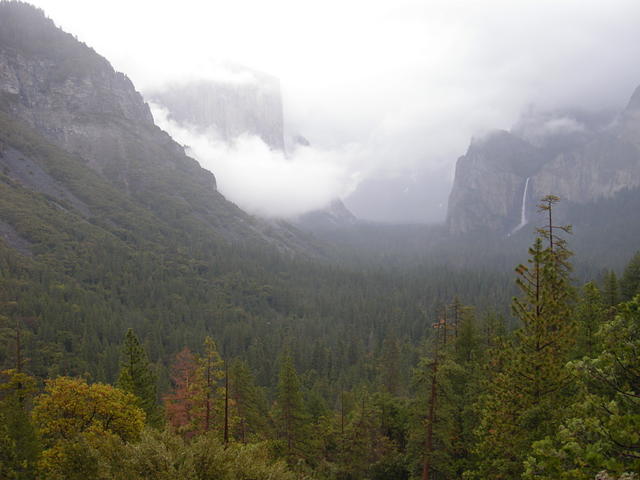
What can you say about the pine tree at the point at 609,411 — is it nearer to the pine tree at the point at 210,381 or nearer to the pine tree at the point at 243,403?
the pine tree at the point at 210,381

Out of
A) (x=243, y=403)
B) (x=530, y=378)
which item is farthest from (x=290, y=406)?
(x=530, y=378)

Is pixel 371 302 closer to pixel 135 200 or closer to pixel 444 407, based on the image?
pixel 444 407

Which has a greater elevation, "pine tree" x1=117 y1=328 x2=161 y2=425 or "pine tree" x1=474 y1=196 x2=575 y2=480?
"pine tree" x1=474 y1=196 x2=575 y2=480

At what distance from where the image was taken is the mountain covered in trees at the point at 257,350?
14.9m

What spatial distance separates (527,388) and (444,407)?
5646mm

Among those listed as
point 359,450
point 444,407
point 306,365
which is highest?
point 444,407

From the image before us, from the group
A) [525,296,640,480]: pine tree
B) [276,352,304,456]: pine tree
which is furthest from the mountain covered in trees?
[276,352,304,456]: pine tree

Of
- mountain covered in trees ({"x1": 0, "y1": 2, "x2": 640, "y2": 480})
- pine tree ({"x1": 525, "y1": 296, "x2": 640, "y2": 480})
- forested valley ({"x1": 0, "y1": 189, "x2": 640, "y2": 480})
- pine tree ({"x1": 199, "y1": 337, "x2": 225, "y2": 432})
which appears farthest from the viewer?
pine tree ({"x1": 199, "y1": 337, "x2": 225, "y2": 432})

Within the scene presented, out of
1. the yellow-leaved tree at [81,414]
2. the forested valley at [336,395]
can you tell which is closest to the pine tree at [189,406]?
the forested valley at [336,395]

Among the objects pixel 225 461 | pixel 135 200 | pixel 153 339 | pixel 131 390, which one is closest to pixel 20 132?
pixel 135 200

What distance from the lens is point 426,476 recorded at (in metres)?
20.5

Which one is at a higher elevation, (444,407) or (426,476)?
(444,407)

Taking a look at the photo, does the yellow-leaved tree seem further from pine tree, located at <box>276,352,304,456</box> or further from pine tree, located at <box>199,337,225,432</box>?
pine tree, located at <box>276,352,304,456</box>

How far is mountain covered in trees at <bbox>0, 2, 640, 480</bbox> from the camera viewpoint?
14914 mm
